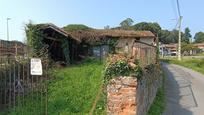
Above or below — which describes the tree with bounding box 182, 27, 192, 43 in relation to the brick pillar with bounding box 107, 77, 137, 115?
above

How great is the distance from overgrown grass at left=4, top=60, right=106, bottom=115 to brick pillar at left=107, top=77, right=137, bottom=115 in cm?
212

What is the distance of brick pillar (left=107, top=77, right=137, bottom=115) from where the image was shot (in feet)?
30.2

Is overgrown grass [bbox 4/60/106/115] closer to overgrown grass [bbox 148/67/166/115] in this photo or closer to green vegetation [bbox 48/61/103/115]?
green vegetation [bbox 48/61/103/115]

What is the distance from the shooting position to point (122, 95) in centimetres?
924

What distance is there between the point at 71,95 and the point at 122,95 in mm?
6394

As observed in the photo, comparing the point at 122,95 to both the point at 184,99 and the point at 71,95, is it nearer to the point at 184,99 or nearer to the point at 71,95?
the point at 71,95

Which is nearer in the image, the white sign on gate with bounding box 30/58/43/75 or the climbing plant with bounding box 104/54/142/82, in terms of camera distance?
the climbing plant with bounding box 104/54/142/82

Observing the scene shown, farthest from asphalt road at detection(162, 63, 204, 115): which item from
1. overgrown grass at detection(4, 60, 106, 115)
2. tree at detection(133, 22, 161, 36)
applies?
tree at detection(133, 22, 161, 36)

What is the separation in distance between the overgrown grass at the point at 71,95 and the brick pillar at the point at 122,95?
212 cm

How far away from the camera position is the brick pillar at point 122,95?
9219 millimetres

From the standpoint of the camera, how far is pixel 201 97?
20141 mm

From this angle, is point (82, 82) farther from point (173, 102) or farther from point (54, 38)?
point (54, 38)

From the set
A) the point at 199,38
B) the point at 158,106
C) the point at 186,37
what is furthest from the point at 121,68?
the point at 199,38

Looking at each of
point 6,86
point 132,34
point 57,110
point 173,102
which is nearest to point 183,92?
point 173,102
